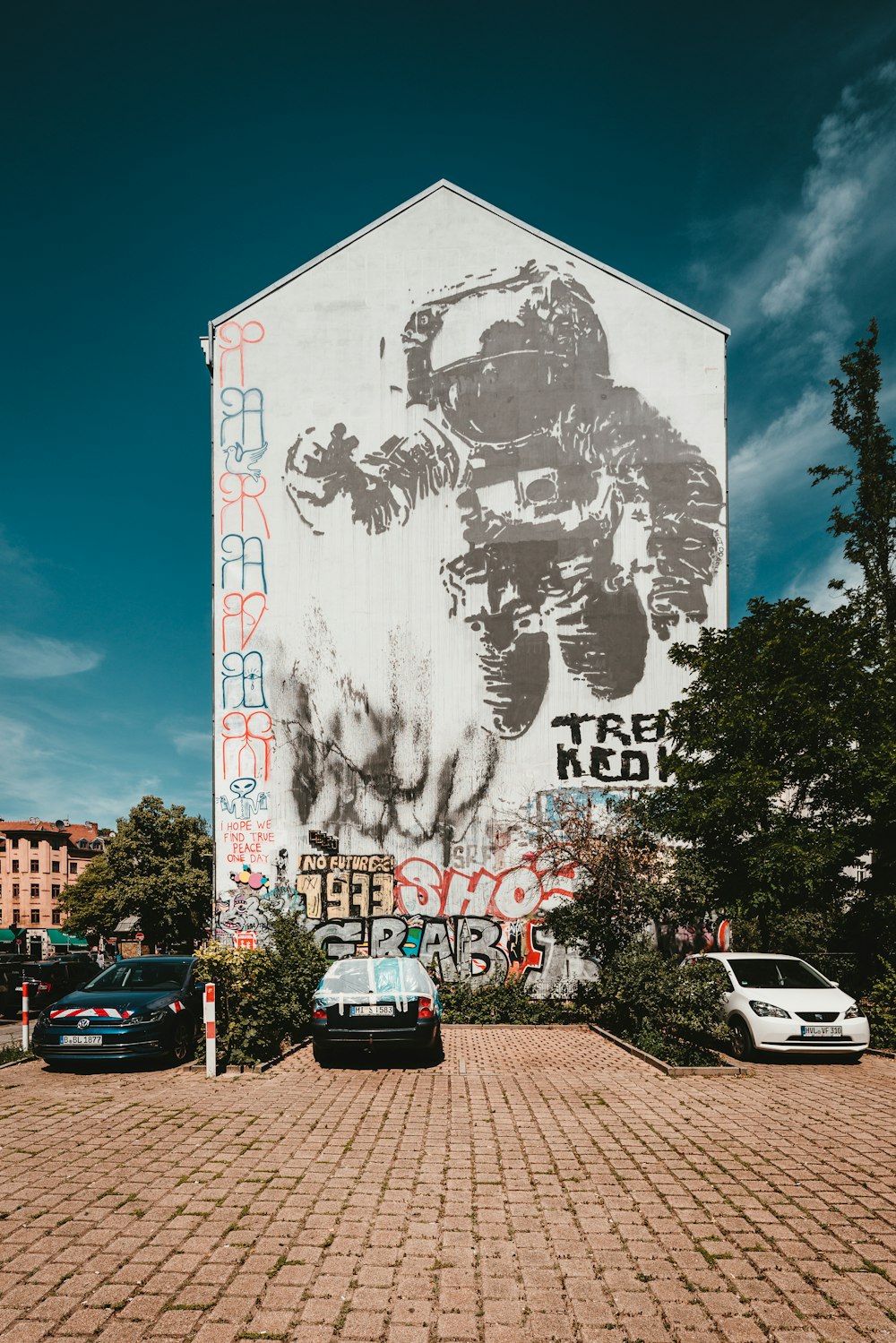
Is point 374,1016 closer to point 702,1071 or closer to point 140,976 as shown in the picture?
point 140,976

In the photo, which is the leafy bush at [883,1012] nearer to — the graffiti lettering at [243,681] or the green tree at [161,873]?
the graffiti lettering at [243,681]

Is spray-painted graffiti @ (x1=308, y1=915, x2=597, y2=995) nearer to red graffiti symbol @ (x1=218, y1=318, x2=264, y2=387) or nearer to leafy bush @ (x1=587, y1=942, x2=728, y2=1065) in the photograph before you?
leafy bush @ (x1=587, y1=942, x2=728, y2=1065)

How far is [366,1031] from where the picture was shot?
34.7 ft

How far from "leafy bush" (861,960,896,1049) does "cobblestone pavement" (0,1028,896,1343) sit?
12.0 ft

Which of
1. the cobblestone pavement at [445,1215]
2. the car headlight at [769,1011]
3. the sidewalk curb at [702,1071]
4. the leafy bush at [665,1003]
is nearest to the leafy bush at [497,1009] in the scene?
the leafy bush at [665,1003]

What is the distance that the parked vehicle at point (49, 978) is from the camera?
18.4 m

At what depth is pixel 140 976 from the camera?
1222 cm

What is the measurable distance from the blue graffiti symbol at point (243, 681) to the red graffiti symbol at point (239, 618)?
27cm

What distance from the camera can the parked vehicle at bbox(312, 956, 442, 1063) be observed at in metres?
10.6

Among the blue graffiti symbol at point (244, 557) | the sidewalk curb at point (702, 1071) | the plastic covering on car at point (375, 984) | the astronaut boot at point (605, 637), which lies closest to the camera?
the sidewalk curb at point (702, 1071)

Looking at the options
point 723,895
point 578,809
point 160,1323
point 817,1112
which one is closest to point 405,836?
point 578,809

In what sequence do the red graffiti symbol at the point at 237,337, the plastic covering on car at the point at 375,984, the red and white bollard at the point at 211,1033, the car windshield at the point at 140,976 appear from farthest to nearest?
the red graffiti symbol at the point at 237,337 → the car windshield at the point at 140,976 → the plastic covering on car at the point at 375,984 → the red and white bollard at the point at 211,1033

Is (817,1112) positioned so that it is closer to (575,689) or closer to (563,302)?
(575,689)

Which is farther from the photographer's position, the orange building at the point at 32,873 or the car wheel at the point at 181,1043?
the orange building at the point at 32,873
